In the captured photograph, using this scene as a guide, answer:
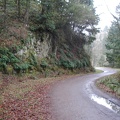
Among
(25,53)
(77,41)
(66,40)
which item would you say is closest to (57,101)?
(25,53)

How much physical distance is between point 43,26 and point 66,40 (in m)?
7.79

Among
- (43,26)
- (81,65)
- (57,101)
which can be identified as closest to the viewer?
(57,101)

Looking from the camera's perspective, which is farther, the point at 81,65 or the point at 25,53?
the point at 81,65

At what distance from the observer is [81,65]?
29.8m

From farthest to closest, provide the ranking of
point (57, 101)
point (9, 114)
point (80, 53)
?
point (80, 53), point (57, 101), point (9, 114)

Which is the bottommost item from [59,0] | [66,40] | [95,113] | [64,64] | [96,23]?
[95,113]

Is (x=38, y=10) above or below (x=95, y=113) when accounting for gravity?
above

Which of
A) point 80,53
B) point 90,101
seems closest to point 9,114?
point 90,101

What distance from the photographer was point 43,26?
23.5 m

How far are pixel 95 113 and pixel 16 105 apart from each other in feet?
12.4

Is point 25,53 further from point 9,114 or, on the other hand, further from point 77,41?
point 77,41

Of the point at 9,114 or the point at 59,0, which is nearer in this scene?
the point at 9,114

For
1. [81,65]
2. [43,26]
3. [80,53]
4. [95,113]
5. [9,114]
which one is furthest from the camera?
[80,53]

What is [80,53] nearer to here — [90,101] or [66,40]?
[66,40]
